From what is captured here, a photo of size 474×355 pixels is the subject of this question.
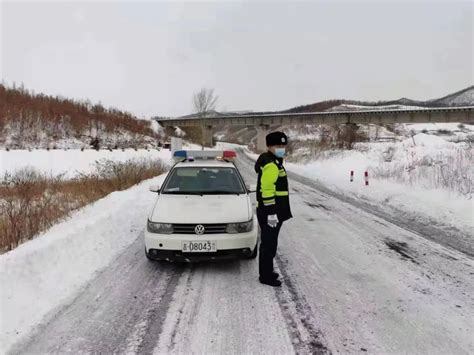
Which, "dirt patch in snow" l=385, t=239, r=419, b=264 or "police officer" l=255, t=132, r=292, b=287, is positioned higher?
"police officer" l=255, t=132, r=292, b=287

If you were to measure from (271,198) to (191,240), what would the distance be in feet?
4.24

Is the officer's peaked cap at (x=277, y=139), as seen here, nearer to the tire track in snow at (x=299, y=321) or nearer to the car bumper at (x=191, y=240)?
the car bumper at (x=191, y=240)

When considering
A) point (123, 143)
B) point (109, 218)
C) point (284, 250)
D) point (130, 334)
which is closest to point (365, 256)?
point (284, 250)

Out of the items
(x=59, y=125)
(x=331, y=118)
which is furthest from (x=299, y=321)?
(x=331, y=118)

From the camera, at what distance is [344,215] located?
9516 mm

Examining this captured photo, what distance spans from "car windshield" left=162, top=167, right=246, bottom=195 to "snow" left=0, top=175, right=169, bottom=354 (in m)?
1.45

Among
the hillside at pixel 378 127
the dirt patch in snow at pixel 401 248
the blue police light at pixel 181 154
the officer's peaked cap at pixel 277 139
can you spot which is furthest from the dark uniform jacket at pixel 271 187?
the hillside at pixel 378 127

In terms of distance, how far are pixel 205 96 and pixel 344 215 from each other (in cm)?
5272

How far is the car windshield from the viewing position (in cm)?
637

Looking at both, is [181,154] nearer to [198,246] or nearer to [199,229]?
[199,229]

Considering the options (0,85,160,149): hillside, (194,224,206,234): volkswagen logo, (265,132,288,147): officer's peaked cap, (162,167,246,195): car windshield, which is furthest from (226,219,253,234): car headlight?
(0,85,160,149): hillside

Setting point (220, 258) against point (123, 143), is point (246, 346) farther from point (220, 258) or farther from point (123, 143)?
point (123, 143)

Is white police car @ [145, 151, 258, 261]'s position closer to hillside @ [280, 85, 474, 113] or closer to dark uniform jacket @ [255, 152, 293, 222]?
dark uniform jacket @ [255, 152, 293, 222]

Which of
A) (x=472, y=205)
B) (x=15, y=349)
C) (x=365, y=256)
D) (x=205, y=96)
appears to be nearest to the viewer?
(x=15, y=349)
